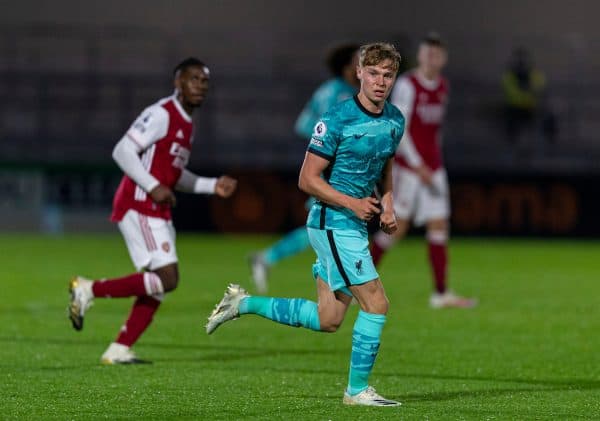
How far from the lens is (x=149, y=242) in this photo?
8.18 meters

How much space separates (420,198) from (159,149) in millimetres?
4669

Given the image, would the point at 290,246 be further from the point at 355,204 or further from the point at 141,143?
the point at 355,204

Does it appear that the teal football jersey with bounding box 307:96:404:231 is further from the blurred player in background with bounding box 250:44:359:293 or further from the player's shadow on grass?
the blurred player in background with bounding box 250:44:359:293

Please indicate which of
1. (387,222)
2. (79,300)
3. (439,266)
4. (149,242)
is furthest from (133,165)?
(439,266)

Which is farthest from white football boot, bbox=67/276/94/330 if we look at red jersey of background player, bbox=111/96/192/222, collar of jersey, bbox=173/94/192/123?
collar of jersey, bbox=173/94/192/123

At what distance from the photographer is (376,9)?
82.6 ft

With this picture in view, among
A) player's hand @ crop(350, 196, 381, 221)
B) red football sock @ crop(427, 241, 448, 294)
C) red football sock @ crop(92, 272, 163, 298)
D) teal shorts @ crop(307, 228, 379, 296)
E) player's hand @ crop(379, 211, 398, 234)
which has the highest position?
player's hand @ crop(350, 196, 381, 221)

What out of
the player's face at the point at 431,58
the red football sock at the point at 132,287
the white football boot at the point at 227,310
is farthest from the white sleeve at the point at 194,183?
the player's face at the point at 431,58

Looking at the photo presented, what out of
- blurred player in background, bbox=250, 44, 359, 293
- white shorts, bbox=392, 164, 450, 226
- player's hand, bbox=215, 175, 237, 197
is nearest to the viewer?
player's hand, bbox=215, 175, 237, 197

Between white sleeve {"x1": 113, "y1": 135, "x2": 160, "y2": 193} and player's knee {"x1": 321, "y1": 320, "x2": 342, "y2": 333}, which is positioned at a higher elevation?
white sleeve {"x1": 113, "y1": 135, "x2": 160, "y2": 193}

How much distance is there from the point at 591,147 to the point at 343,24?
5.06 m

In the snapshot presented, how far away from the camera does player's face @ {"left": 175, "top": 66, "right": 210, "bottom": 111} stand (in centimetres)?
820

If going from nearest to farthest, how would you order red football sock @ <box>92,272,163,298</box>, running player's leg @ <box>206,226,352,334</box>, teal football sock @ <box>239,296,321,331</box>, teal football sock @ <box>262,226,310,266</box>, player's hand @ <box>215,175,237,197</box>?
running player's leg @ <box>206,226,352,334</box>, teal football sock @ <box>239,296,321,331</box>, red football sock @ <box>92,272,163,298</box>, player's hand @ <box>215,175,237,197</box>, teal football sock @ <box>262,226,310,266</box>

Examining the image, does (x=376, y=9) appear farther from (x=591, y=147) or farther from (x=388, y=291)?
(x=388, y=291)
